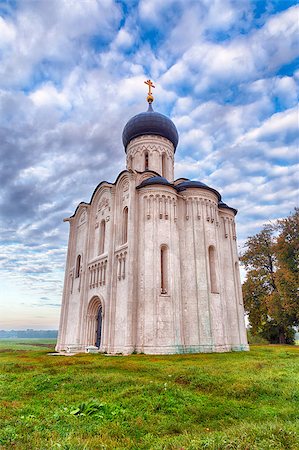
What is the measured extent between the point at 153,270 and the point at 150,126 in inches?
512

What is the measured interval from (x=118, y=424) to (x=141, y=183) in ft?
54.6

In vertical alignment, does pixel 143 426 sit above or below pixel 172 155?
below

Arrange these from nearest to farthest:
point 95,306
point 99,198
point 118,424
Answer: point 118,424 → point 95,306 → point 99,198

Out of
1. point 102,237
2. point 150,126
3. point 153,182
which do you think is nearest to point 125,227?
point 102,237

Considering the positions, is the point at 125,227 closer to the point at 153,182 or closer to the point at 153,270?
the point at 153,182

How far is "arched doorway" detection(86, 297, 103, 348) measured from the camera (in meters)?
21.7

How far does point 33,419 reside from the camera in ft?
17.7

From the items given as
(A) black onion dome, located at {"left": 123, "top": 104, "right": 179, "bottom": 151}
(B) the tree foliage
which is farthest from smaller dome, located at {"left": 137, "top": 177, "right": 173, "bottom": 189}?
(B) the tree foliage

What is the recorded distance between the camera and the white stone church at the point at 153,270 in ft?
57.7

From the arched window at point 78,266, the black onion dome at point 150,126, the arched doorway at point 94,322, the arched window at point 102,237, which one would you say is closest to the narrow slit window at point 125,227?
the arched window at point 102,237

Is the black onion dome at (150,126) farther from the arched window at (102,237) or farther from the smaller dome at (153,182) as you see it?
the arched window at (102,237)

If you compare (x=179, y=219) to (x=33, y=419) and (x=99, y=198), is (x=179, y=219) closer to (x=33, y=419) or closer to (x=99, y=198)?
(x=99, y=198)

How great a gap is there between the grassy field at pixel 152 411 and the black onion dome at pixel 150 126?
2003 cm

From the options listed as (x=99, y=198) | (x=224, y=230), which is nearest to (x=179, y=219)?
(x=224, y=230)
